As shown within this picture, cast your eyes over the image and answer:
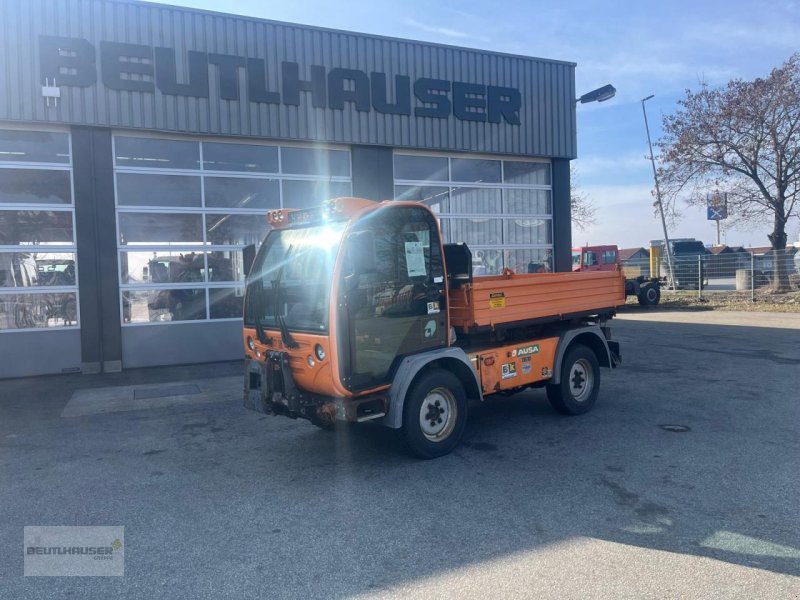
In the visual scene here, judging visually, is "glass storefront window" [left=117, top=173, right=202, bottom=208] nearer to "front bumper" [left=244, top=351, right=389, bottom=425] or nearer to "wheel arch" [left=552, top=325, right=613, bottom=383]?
"front bumper" [left=244, top=351, right=389, bottom=425]

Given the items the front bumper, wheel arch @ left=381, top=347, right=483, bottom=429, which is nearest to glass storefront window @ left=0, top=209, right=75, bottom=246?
the front bumper

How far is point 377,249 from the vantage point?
5641mm

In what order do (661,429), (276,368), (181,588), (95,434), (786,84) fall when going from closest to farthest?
(181,588)
(276,368)
(661,429)
(95,434)
(786,84)

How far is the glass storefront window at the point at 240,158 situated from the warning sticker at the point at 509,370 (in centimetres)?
827

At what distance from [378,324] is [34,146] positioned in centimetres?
944

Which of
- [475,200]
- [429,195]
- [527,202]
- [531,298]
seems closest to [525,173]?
[527,202]

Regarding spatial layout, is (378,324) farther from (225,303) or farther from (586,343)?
(225,303)

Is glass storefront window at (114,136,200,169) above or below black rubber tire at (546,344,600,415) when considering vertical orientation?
above

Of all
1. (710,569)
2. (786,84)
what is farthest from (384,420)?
(786,84)

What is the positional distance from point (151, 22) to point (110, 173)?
303cm

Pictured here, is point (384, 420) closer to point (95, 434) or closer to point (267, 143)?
point (95, 434)

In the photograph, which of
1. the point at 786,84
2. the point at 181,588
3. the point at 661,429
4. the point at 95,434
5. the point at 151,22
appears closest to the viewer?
the point at 181,588

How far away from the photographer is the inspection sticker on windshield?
5824mm

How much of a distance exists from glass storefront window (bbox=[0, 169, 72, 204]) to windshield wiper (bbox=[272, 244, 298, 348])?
25.3 feet
